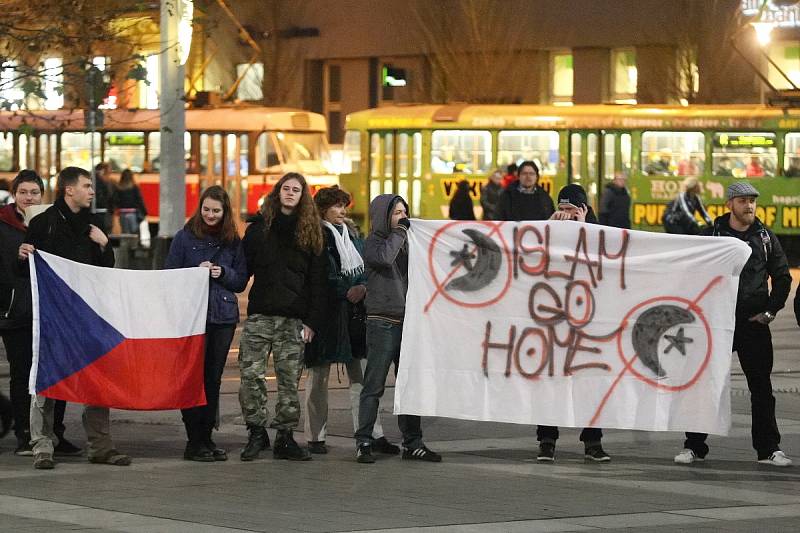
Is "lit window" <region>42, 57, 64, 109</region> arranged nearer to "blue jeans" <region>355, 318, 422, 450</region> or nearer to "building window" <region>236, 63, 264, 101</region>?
"building window" <region>236, 63, 264, 101</region>

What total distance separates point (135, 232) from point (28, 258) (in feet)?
62.0

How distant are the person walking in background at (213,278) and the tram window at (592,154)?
2407cm

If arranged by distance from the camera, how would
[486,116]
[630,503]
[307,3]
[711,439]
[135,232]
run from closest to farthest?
[630,503] < [711,439] < [135,232] < [486,116] < [307,3]

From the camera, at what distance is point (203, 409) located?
1104cm

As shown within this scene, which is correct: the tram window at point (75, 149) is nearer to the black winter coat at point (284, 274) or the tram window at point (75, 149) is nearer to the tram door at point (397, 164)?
the tram door at point (397, 164)

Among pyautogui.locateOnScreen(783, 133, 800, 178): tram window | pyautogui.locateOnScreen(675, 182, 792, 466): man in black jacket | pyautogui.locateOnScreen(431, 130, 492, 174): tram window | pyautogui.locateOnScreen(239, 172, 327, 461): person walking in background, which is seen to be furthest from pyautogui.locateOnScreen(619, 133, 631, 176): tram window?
pyautogui.locateOnScreen(239, 172, 327, 461): person walking in background

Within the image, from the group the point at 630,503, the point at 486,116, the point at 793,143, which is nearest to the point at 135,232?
the point at 486,116

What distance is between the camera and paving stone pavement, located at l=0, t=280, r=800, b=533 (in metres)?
8.62

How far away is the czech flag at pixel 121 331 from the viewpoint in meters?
10.8

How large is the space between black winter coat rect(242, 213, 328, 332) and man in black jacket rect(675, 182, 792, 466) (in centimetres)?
251

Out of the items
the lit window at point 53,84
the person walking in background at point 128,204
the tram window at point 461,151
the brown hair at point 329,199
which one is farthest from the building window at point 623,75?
the brown hair at point 329,199

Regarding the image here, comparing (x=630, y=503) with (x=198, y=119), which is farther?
(x=198, y=119)

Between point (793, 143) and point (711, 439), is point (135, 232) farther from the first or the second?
point (711, 439)

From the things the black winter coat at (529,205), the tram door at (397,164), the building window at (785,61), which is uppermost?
the building window at (785,61)
